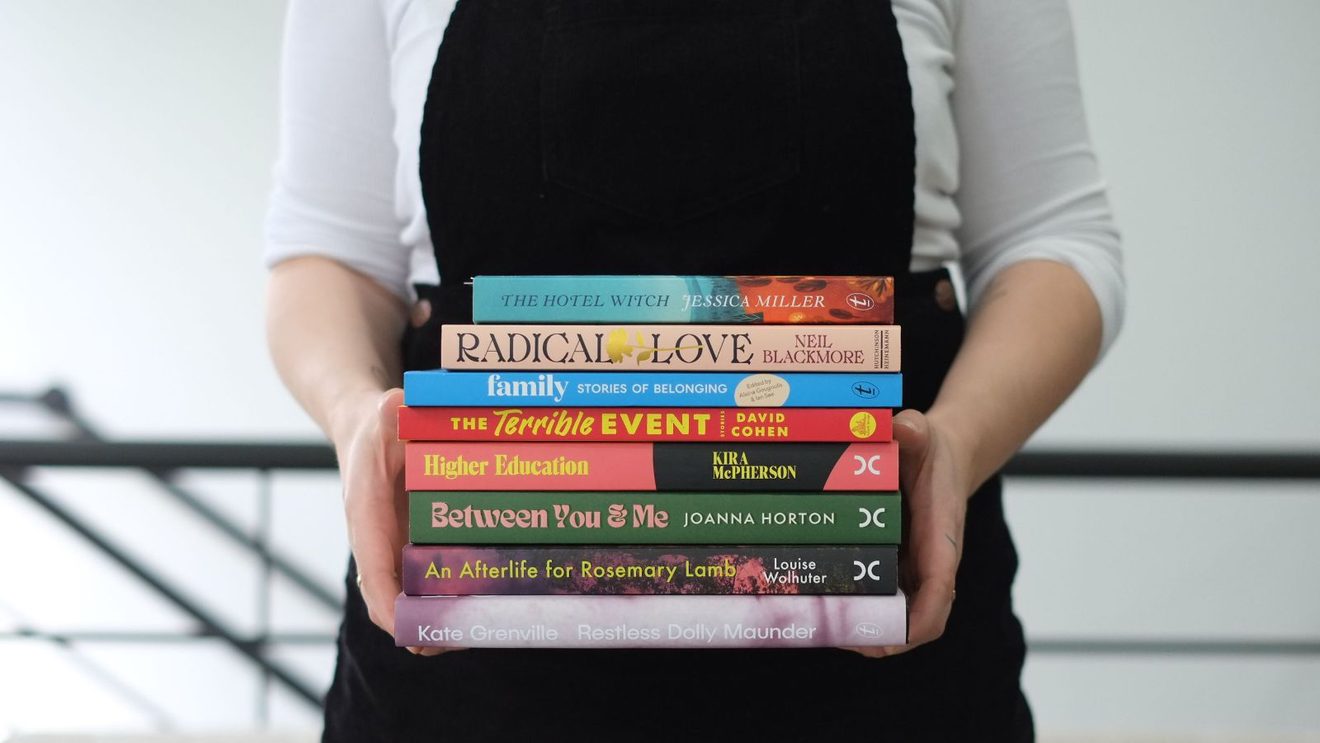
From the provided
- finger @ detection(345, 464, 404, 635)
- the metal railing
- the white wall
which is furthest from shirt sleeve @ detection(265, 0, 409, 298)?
the white wall

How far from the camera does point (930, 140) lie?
0.66 m

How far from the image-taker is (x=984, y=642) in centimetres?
66

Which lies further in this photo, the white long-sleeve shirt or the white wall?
the white wall

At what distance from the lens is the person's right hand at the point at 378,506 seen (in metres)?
0.52

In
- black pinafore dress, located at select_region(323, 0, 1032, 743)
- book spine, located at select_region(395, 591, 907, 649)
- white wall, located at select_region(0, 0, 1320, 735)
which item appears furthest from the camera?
white wall, located at select_region(0, 0, 1320, 735)

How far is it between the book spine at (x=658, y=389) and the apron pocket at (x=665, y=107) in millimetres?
177

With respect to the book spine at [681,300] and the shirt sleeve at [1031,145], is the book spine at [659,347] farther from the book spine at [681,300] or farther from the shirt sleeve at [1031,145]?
the shirt sleeve at [1031,145]

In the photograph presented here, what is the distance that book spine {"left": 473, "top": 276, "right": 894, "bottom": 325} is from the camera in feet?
1.65

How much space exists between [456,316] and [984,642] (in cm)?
39

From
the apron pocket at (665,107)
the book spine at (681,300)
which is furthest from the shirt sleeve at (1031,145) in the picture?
the book spine at (681,300)

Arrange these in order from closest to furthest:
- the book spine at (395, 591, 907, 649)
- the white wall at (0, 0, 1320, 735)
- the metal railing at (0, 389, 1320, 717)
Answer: the book spine at (395, 591, 907, 649), the metal railing at (0, 389, 1320, 717), the white wall at (0, 0, 1320, 735)

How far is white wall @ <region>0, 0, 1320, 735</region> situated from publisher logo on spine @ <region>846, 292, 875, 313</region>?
259cm

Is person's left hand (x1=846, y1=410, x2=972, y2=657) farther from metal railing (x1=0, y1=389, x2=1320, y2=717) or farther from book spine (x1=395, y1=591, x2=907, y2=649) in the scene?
metal railing (x1=0, y1=389, x2=1320, y2=717)

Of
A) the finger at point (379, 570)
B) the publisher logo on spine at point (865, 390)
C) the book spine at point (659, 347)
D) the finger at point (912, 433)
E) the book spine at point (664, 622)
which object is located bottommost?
the book spine at point (664, 622)
